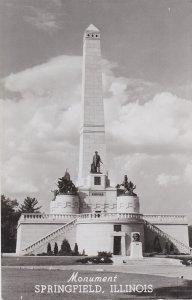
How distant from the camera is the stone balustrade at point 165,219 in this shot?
28.2 m

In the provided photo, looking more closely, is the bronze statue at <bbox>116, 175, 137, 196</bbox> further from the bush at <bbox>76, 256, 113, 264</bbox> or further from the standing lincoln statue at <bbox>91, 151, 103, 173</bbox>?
the bush at <bbox>76, 256, 113, 264</bbox>

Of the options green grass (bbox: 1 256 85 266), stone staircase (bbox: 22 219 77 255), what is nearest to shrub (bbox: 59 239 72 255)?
stone staircase (bbox: 22 219 77 255)

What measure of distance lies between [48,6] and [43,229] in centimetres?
1529

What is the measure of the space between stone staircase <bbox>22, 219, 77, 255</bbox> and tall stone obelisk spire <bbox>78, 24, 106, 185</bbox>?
4791 mm

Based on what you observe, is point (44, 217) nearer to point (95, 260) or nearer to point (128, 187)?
point (128, 187)

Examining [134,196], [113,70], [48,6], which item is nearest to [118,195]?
[134,196]

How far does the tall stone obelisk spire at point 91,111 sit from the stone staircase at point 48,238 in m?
4.79

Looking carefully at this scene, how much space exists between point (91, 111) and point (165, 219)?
335 inches

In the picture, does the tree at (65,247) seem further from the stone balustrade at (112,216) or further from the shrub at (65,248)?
the stone balustrade at (112,216)

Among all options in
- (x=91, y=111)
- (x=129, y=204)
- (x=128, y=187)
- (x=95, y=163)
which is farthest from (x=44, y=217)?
(x=91, y=111)

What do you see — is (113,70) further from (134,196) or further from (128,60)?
(134,196)

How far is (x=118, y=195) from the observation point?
30.8m

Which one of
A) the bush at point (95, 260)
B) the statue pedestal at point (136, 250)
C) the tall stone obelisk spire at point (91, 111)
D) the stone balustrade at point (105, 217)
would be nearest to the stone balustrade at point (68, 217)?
the stone balustrade at point (105, 217)

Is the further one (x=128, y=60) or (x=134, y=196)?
(x=134, y=196)
